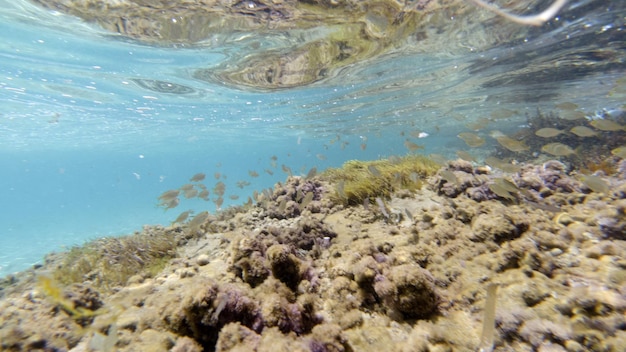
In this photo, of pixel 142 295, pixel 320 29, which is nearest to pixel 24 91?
pixel 320 29

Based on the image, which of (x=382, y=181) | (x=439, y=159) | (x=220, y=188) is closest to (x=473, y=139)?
(x=439, y=159)

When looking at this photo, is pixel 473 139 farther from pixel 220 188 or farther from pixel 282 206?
pixel 220 188

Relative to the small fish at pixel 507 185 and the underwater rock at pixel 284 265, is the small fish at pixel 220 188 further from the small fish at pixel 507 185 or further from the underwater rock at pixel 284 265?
the small fish at pixel 507 185

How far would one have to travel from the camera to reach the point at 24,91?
18.8 metres

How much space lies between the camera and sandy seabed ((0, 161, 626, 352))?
2729mm

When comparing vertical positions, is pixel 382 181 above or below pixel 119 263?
above

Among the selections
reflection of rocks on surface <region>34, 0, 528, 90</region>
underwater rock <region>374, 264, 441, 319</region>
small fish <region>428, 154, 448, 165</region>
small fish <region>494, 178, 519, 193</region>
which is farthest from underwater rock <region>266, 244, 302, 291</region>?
reflection of rocks on surface <region>34, 0, 528, 90</region>

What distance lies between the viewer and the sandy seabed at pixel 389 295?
2.73 metres

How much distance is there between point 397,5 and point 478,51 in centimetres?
747

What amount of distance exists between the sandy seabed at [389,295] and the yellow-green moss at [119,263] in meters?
Result: 0.70

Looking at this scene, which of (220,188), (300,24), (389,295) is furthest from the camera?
(300,24)

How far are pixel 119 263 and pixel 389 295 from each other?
663cm

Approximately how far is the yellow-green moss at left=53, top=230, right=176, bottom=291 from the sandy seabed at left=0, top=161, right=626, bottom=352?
703mm

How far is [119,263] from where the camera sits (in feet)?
23.0
